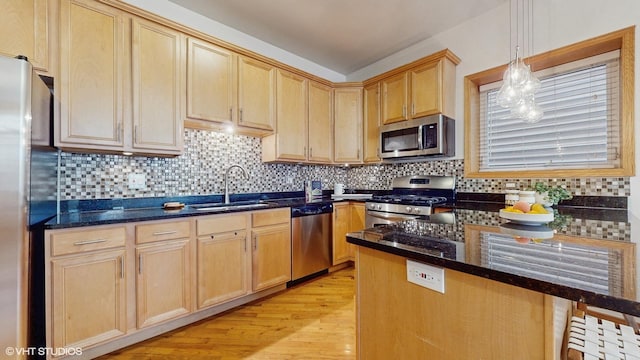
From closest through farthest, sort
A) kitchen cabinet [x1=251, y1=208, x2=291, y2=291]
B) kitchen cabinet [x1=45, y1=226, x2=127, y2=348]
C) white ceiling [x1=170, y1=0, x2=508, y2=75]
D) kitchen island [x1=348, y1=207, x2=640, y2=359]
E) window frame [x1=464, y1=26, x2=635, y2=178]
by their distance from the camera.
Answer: kitchen island [x1=348, y1=207, x2=640, y2=359] → kitchen cabinet [x1=45, y1=226, x2=127, y2=348] → window frame [x1=464, y1=26, x2=635, y2=178] → kitchen cabinet [x1=251, y1=208, x2=291, y2=291] → white ceiling [x1=170, y1=0, x2=508, y2=75]

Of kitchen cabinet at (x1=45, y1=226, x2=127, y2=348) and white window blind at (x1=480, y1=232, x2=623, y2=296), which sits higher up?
white window blind at (x1=480, y1=232, x2=623, y2=296)

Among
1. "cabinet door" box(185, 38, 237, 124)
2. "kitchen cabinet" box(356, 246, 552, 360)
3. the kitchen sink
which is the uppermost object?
"cabinet door" box(185, 38, 237, 124)

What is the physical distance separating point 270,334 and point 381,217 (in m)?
1.59

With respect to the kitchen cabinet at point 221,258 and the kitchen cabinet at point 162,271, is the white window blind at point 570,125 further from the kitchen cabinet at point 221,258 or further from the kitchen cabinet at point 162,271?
the kitchen cabinet at point 162,271

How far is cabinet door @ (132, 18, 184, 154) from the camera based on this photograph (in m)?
A: 1.94

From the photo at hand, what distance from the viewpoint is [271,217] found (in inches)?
95.0

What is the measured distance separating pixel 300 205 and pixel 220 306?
1.14 metres

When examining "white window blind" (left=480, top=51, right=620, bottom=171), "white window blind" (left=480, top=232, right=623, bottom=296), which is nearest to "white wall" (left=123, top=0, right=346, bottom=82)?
"white window blind" (left=480, top=51, right=620, bottom=171)

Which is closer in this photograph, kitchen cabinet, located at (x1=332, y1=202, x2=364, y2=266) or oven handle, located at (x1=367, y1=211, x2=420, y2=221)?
oven handle, located at (x1=367, y1=211, x2=420, y2=221)

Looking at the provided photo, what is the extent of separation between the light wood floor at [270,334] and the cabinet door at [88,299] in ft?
0.77

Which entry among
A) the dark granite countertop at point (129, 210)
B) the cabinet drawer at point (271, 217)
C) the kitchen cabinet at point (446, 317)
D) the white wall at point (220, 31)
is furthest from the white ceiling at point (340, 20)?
the kitchen cabinet at point (446, 317)

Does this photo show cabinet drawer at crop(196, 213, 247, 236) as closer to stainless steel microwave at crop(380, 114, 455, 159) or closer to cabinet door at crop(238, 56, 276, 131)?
cabinet door at crop(238, 56, 276, 131)

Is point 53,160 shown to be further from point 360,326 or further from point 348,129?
point 348,129

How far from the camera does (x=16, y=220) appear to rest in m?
1.20
